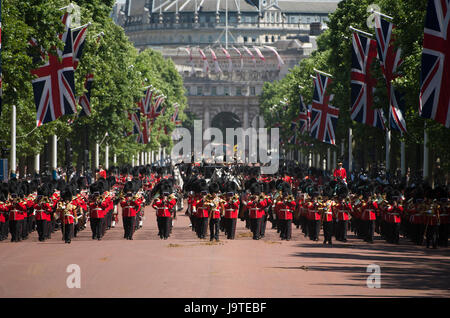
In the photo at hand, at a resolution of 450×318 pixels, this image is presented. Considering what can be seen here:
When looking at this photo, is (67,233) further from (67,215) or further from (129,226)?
(129,226)

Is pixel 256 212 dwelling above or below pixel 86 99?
below

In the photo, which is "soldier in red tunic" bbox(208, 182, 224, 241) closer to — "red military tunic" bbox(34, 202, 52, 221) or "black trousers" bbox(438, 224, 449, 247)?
"red military tunic" bbox(34, 202, 52, 221)

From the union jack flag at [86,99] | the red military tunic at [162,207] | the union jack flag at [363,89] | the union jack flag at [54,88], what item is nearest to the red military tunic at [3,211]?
the red military tunic at [162,207]

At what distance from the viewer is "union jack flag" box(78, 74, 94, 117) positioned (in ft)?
203

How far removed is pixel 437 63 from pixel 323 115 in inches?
1595

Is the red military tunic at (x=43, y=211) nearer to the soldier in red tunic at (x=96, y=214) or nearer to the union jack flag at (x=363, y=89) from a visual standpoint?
the soldier in red tunic at (x=96, y=214)

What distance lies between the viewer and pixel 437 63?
94.1 ft

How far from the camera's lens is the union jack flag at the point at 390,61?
48125mm

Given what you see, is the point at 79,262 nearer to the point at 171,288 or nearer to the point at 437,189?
the point at 171,288

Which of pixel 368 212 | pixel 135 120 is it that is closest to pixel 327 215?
pixel 368 212

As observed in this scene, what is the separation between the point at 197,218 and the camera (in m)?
40.4

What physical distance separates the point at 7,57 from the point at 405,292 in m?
21.7
